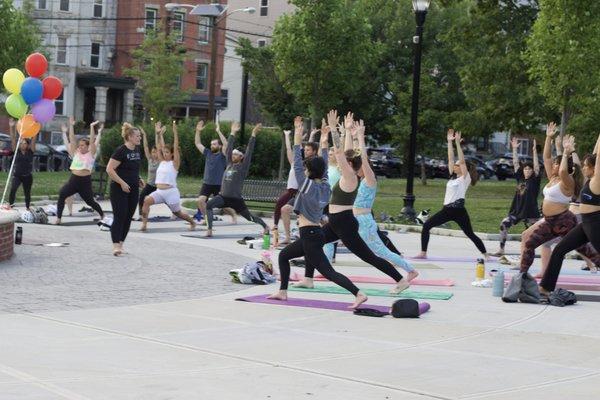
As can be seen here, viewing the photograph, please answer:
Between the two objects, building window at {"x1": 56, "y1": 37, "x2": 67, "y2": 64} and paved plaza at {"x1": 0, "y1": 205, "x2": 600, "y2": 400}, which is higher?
building window at {"x1": 56, "y1": 37, "x2": 67, "y2": 64}

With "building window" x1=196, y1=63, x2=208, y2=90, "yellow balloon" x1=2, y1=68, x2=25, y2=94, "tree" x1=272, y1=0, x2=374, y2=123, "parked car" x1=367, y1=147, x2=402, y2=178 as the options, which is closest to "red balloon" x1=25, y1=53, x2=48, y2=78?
"yellow balloon" x1=2, y1=68, x2=25, y2=94

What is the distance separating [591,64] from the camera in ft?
112

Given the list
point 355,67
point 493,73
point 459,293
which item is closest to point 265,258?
point 459,293

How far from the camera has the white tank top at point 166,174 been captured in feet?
72.7

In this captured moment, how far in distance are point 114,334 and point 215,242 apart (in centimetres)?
1015

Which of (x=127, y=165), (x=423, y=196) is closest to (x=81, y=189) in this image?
(x=127, y=165)

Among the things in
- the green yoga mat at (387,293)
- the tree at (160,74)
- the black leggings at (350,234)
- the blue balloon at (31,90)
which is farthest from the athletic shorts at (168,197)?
the tree at (160,74)

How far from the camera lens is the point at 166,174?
2219 centimetres

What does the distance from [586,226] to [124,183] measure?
673 centimetres

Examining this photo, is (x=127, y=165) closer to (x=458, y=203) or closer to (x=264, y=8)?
(x=458, y=203)

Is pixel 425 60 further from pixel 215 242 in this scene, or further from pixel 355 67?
pixel 215 242

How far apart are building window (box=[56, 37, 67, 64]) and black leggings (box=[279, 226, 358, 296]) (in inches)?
2206

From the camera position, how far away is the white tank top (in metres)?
22.2

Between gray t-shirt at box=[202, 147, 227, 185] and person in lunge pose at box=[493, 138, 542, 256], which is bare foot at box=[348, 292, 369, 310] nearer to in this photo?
person in lunge pose at box=[493, 138, 542, 256]
